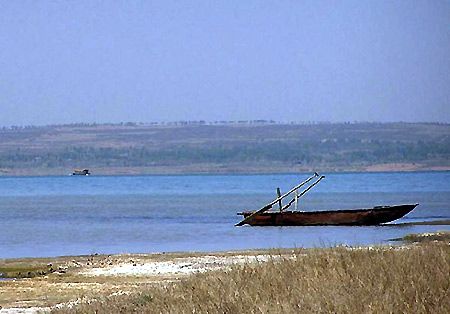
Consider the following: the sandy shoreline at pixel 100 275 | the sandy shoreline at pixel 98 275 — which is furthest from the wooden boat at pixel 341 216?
the sandy shoreline at pixel 98 275

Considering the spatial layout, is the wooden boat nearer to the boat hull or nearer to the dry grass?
the boat hull

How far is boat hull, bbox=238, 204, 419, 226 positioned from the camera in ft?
156

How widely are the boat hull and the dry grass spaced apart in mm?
33851

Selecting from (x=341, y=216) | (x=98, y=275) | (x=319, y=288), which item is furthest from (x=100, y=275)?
(x=341, y=216)

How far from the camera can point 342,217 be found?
1897 inches

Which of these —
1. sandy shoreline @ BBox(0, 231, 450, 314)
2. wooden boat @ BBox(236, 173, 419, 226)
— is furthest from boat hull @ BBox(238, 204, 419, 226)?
sandy shoreline @ BBox(0, 231, 450, 314)

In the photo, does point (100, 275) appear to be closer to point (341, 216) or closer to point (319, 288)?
point (319, 288)

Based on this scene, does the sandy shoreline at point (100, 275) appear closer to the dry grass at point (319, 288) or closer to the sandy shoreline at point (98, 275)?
the sandy shoreline at point (98, 275)

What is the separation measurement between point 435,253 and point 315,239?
1126 inches

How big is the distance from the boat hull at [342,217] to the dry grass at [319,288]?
33.9 m

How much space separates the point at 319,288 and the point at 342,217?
37148mm

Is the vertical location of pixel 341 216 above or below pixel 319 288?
below

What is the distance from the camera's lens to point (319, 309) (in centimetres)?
1037

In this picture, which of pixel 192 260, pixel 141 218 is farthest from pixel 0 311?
pixel 141 218
